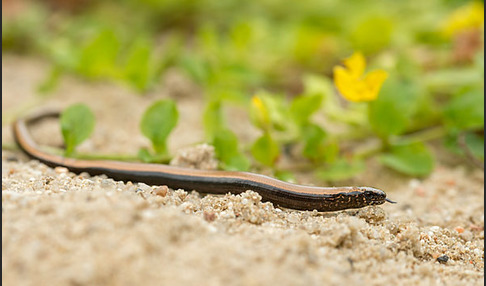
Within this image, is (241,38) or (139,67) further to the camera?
(241,38)

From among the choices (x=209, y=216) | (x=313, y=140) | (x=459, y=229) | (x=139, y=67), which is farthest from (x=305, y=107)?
(x=139, y=67)

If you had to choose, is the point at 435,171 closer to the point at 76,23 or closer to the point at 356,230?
the point at 356,230

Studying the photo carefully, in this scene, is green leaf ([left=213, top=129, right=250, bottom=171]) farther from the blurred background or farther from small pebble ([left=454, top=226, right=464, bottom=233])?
small pebble ([left=454, top=226, right=464, bottom=233])

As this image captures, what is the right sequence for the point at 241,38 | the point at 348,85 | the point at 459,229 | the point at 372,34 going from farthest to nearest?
the point at 372,34, the point at 241,38, the point at 348,85, the point at 459,229

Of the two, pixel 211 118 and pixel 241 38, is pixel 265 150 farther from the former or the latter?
pixel 241 38

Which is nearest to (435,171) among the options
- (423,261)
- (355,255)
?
(423,261)

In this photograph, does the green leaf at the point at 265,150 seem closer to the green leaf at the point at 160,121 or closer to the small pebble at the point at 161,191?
the green leaf at the point at 160,121
